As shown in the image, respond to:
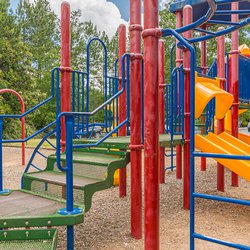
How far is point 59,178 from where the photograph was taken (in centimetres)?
353

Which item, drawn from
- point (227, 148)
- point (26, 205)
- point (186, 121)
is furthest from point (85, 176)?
point (227, 148)

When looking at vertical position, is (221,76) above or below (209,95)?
above

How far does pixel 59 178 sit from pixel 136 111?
1077mm

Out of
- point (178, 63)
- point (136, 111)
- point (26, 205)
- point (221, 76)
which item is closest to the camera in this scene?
point (26, 205)

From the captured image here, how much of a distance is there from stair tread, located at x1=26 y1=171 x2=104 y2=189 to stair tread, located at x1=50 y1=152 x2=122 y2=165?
0.24m

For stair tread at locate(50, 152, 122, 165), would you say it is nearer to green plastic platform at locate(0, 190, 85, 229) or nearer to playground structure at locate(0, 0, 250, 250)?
playground structure at locate(0, 0, 250, 250)

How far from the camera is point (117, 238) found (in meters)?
3.53

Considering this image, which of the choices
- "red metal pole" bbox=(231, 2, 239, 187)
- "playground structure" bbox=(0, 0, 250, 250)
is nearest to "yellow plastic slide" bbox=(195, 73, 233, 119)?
"playground structure" bbox=(0, 0, 250, 250)

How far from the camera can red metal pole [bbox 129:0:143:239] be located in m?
3.47

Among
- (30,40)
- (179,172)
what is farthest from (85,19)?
(179,172)

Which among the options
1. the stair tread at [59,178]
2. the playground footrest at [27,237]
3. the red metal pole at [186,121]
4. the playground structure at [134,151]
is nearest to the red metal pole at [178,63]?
the playground structure at [134,151]

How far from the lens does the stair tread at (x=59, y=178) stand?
3.27 metres

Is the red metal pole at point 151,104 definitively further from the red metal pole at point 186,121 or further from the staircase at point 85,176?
the red metal pole at point 186,121

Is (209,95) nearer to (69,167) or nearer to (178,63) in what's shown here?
(178,63)
